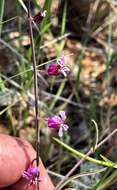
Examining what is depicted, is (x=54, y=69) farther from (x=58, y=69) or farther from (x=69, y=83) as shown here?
(x=69, y=83)

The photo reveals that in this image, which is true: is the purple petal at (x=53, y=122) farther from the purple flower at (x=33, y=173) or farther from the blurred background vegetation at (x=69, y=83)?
the blurred background vegetation at (x=69, y=83)

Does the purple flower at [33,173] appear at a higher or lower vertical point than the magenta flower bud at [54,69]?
lower

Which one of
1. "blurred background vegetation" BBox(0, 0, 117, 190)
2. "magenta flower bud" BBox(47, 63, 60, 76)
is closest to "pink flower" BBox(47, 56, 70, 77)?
"magenta flower bud" BBox(47, 63, 60, 76)

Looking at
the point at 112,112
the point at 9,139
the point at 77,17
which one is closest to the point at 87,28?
the point at 77,17

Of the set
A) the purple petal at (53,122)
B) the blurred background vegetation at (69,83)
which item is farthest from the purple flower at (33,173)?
the blurred background vegetation at (69,83)

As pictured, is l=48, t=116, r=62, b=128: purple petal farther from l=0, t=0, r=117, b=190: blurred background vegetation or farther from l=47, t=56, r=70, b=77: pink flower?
l=0, t=0, r=117, b=190: blurred background vegetation

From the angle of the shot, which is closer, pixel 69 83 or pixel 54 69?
pixel 54 69

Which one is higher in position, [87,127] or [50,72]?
[50,72]

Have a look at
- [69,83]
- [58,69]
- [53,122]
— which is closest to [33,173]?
[53,122]

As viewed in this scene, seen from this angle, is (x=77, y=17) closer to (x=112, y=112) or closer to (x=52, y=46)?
(x=52, y=46)
